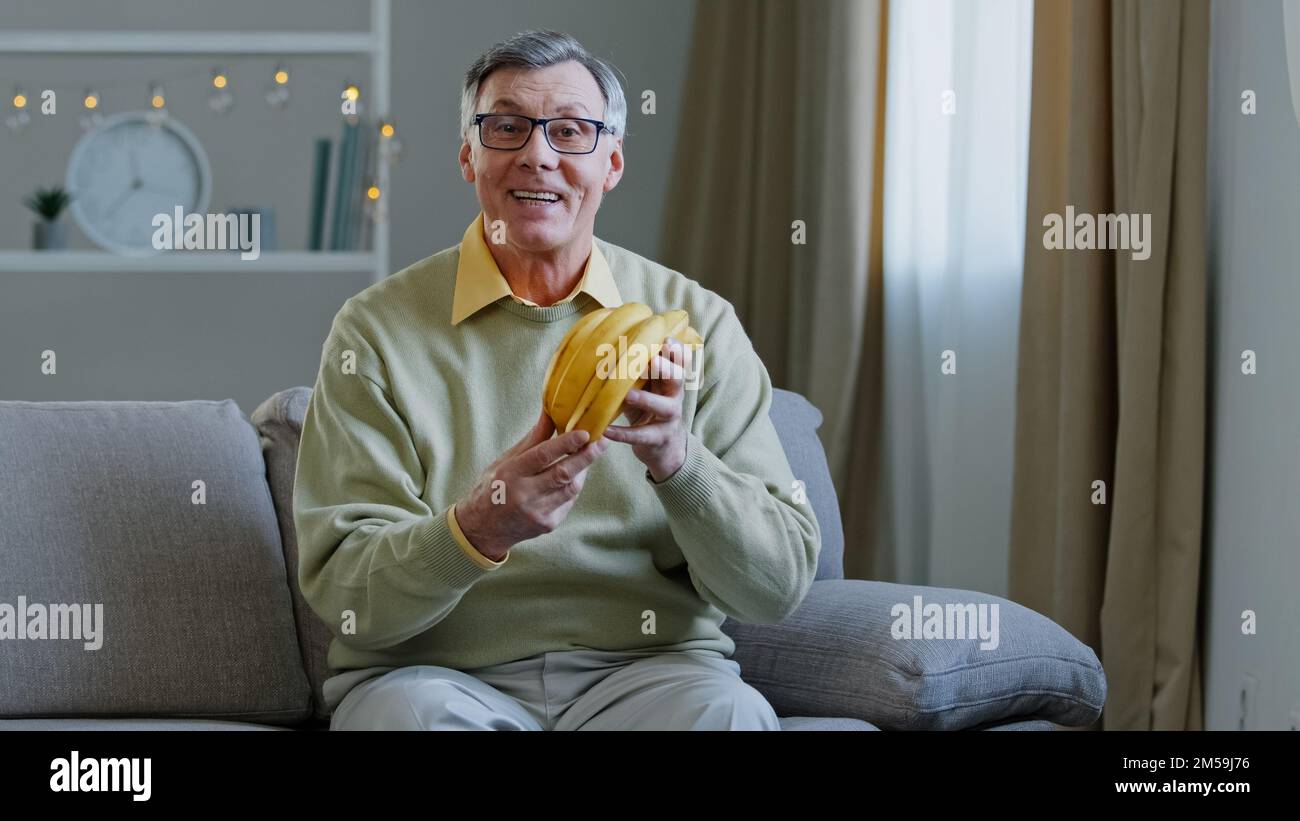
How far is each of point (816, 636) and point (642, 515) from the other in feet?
0.97

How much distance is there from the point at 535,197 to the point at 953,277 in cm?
143

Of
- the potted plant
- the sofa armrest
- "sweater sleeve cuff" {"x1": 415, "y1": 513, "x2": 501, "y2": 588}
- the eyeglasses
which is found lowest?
the sofa armrest

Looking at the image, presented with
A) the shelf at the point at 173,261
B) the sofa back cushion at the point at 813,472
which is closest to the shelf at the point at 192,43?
the shelf at the point at 173,261

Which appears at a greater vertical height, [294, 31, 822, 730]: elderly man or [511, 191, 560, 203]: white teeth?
[511, 191, 560, 203]: white teeth

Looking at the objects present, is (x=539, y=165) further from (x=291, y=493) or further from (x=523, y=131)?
(x=291, y=493)

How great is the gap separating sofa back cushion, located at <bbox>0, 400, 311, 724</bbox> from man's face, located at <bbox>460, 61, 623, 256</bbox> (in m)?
0.50

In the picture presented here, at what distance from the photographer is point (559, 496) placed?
134 cm

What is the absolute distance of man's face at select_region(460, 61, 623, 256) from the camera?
1534mm

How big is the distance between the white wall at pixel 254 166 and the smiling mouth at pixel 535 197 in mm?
1982

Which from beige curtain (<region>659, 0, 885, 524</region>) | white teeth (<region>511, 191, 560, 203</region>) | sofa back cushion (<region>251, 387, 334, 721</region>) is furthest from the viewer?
beige curtain (<region>659, 0, 885, 524</region>)

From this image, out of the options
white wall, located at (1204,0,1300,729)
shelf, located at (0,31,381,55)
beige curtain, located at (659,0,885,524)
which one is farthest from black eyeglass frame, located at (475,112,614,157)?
shelf, located at (0,31,381,55)

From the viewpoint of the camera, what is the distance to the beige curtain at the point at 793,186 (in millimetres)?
2939

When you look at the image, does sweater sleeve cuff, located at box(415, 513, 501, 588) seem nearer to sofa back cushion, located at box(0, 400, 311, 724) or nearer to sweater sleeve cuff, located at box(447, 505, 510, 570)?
sweater sleeve cuff, located at box(447, 505, 510, 570)

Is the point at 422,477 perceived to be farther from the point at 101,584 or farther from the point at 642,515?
the point at 101,584
